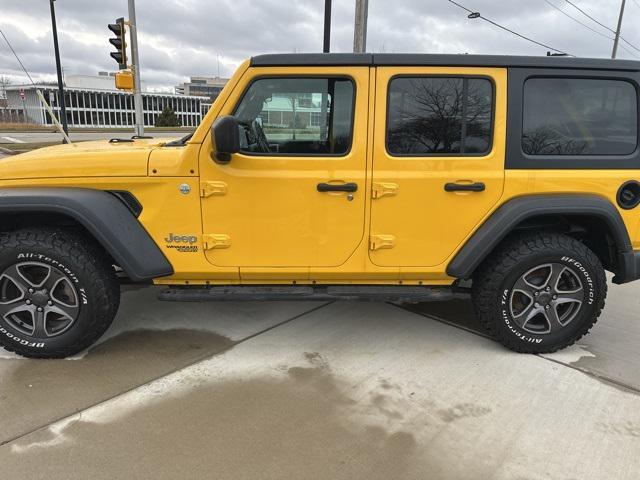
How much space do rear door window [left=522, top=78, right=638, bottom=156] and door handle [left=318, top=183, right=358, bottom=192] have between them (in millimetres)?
1093

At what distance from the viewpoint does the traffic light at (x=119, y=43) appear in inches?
377

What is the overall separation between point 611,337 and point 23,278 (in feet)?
13.3

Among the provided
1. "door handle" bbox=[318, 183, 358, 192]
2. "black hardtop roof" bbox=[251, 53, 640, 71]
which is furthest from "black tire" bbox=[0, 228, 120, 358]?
"black hardtop roof" bbox=[251, 53, 640, 71]

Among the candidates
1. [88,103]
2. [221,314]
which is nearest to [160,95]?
[88,103]

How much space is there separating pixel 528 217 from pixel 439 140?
720mm

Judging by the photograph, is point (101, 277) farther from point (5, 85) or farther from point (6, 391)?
point (5, 85)

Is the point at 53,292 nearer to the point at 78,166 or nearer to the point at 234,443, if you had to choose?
the point at 78,166

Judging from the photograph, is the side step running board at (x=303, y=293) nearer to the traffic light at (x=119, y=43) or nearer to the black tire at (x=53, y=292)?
the black tire at (x=53, y=292)

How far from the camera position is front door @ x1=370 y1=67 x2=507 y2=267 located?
2906mm

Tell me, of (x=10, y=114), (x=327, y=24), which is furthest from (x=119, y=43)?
(x=10, y=114)

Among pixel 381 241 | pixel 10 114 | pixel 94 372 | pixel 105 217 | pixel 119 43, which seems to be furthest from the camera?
pixel 10 114

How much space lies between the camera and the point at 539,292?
3146 millimetres

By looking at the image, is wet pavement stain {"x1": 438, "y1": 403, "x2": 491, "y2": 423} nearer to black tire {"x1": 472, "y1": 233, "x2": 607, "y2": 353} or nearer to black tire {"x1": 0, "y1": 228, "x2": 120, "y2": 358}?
black tire {"x1": 472, "y1": 233, "x2": 607, "y2": 353}

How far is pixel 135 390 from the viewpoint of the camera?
2732 millimetres
